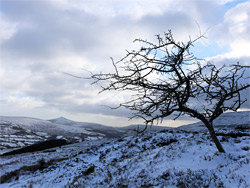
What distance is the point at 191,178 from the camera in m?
6.14

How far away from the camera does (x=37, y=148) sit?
35562 millimetres

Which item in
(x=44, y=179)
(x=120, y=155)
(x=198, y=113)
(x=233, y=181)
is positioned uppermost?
(x=198, y=113)

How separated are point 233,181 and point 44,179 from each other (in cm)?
1178

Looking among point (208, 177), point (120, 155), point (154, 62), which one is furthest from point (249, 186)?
point (120, 155)

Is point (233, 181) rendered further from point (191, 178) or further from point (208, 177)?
point (191, 178)

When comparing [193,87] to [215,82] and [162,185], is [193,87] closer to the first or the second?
[215,82]

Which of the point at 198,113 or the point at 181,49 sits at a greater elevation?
the point at 181,49

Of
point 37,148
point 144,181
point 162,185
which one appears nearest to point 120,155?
point 144,181

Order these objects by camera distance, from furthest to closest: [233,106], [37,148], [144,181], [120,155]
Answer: [37,148] → [120,155] → [233,106] → [144,181]

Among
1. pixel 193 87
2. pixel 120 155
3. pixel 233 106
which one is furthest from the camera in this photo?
pixel 120 155

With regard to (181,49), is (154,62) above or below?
below

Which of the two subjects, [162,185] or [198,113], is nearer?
[162,185]

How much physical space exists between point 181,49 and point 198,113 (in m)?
3.17

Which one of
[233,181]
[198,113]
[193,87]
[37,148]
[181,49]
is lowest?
[37,148]
